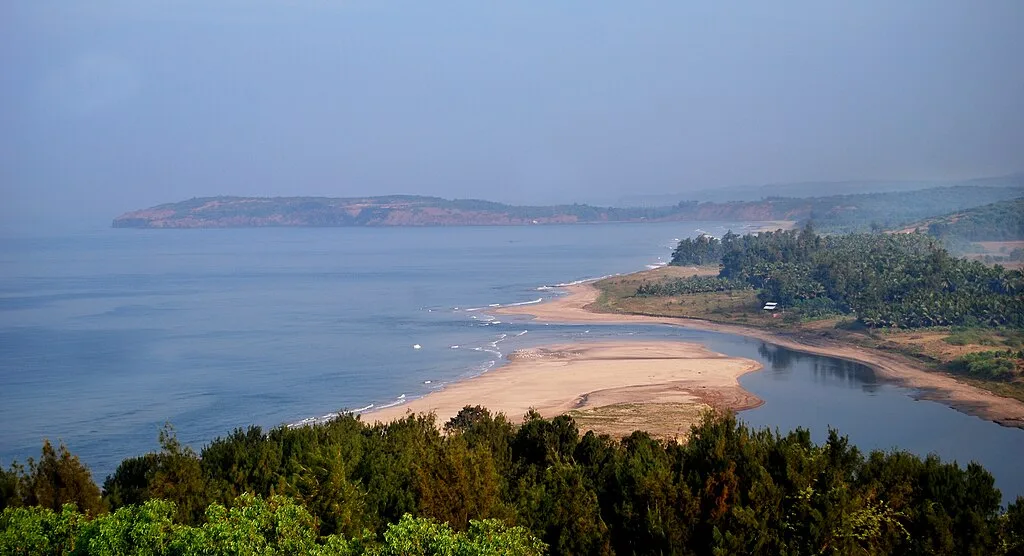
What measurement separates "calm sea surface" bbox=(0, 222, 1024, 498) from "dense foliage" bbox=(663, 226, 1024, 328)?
28.6ft

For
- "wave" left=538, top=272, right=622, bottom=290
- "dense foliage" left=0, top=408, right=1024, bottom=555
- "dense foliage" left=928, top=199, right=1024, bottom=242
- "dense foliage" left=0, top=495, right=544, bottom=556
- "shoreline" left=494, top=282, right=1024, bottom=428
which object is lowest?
"shoreline" left=494, top=282, right=1024, bottom=428

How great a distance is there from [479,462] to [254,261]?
137414mm

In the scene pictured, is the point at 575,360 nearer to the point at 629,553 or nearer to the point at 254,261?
the point at 629,553

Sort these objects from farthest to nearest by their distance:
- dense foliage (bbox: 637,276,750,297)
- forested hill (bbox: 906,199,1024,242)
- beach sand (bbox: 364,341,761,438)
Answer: forested hill (bbox: 906,199,1024,242) < dense foliage (bbox: 637,276,750,297) < beach sand (bbox: 364,341,761,438)

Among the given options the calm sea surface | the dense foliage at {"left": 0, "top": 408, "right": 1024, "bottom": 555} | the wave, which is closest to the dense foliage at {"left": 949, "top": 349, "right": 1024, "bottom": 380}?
the calm sea surface

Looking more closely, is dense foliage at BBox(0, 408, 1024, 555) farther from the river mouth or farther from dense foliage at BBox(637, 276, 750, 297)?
dense foliage at BBox(637, 276, 750, 297)

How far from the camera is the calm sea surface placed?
39.1m

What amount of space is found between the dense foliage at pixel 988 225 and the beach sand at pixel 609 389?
70.3m

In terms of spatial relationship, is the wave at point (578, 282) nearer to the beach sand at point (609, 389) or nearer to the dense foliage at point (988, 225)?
the beach sand at point (609, 389)

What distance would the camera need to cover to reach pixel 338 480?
16125 millimetres

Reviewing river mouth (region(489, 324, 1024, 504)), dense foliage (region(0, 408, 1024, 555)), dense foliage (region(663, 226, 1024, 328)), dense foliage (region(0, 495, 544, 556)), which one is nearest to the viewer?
dense foliage (region(0, 495, 544, 556))

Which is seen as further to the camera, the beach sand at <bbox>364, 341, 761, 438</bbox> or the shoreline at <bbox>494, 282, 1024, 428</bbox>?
the shoreline at <bbox>494, 282, 1024, 428</bbox>

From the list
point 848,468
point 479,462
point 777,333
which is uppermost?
point 479,462

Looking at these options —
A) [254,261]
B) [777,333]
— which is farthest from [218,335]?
[254,261]
